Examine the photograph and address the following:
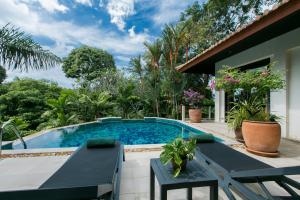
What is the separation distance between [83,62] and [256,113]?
1202 inches

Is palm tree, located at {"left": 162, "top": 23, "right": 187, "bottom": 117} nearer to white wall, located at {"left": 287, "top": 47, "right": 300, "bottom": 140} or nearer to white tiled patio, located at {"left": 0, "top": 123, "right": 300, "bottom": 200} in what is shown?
white wall, located at {"left": 287, "top": 47, "right": 300, "bottom": 140}

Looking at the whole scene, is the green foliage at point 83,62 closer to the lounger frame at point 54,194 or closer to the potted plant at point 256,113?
the potted plant at point 256,113

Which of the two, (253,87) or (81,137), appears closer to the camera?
(253,87)

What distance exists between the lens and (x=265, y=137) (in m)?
4.68

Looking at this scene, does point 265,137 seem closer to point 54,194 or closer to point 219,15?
point 54,194

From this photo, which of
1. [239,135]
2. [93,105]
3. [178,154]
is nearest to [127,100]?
[93,105]

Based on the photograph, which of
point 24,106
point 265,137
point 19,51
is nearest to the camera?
point 19,51

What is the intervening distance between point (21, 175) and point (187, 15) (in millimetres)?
16596

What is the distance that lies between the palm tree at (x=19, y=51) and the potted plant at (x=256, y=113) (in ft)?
16.5

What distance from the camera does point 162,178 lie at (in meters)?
2.19

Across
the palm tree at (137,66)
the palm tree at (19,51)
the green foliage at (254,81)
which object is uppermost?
the palm tree at (137,66)

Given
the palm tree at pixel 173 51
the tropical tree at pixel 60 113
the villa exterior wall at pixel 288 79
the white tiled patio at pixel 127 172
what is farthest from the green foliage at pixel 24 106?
the villa exterior wall at pixel 288 79

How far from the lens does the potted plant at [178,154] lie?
7.56ft

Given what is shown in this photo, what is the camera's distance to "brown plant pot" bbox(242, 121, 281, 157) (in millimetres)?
4641
